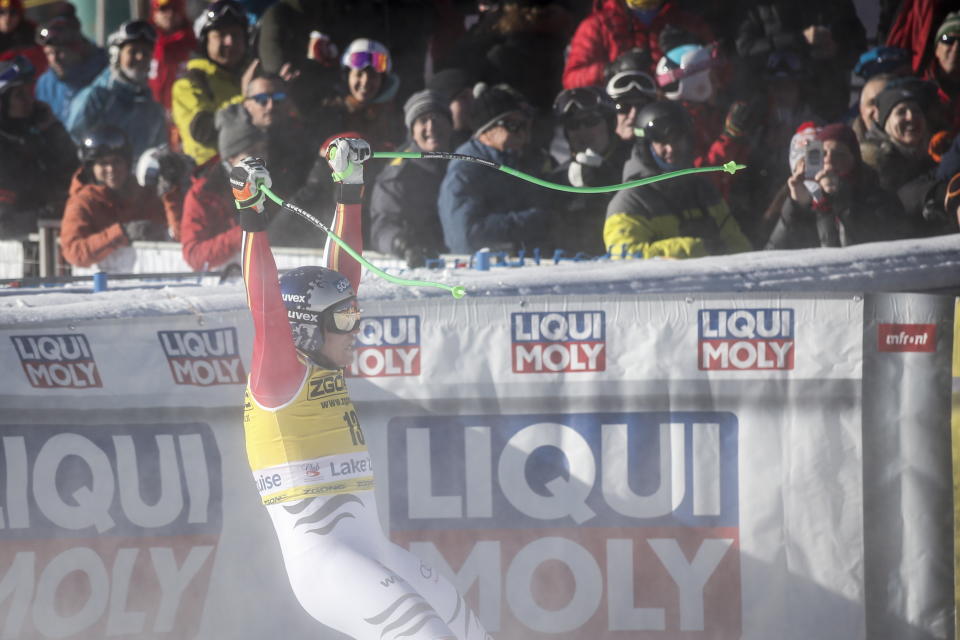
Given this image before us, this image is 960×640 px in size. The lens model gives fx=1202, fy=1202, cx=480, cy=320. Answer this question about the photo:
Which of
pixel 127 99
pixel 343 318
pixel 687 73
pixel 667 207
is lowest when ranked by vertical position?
pixel 343 318

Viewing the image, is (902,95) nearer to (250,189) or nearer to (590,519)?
(590,519)

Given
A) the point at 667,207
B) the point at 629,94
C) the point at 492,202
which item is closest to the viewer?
the point at 667,207

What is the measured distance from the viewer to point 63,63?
29.7ft

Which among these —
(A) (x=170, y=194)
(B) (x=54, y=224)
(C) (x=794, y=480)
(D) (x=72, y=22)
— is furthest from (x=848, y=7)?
(D) (x=72, y=22)

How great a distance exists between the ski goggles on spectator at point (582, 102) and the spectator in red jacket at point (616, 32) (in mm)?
530

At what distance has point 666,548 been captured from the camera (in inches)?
186

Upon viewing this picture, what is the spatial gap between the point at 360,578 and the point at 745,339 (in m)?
1.77

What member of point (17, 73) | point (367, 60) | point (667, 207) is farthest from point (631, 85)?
point (17, 73)

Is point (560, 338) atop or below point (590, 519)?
atop

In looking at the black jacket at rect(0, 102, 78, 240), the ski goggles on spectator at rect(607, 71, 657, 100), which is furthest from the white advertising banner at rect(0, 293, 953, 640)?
the black jacket at rect(0, 102, 78, 240)

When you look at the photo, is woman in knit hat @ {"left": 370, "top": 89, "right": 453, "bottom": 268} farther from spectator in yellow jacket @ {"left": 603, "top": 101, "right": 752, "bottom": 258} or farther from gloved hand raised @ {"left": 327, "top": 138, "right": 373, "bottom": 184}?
gloved hand raised @ {"left": 327, "top": 138, "right": 373, "bottom": 184}

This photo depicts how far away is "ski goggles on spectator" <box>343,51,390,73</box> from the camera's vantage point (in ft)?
24.1

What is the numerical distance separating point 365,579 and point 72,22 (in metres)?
6.42

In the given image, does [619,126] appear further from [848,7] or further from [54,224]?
[54,224]
